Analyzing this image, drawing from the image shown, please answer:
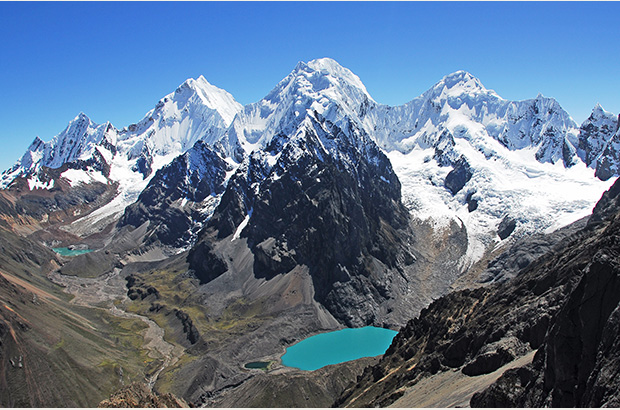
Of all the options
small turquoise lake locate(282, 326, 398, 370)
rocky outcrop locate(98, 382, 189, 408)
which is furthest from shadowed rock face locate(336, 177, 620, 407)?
small turquoise lake locate(282, 326, 398, 370)

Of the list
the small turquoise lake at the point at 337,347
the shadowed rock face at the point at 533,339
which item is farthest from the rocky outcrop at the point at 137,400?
the small turquoise lake at the point at 337,347

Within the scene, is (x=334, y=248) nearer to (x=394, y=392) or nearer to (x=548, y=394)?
(x=394, y=392)

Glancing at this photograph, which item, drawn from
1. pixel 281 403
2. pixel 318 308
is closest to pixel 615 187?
pixel 318 308

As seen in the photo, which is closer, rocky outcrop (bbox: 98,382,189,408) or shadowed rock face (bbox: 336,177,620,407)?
shadowed rock face (bbox: 336,177,620,407)

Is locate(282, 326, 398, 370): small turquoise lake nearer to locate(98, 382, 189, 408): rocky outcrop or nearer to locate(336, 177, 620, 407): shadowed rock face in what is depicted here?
locate(336, 177, 620, 407): shadowed rock face

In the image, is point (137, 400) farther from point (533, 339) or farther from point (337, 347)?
point (337, 347)

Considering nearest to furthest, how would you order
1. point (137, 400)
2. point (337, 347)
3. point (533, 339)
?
point (533, 339) < point (137, 400) < point (337, 347)

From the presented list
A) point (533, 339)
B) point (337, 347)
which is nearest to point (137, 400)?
point (533, 339)
